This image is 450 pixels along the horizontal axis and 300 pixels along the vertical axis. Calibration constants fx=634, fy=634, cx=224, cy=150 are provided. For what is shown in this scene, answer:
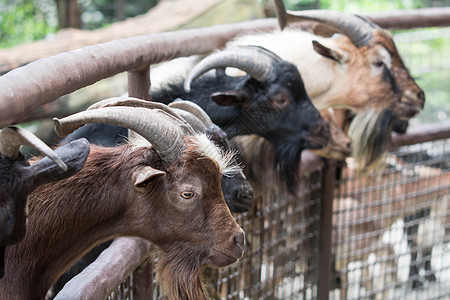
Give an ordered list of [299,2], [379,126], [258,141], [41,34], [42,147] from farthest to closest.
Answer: [299,2] < [41,34] < [379,126] < [258,141] < [42,147]

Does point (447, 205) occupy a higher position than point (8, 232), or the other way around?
point (8, 232)

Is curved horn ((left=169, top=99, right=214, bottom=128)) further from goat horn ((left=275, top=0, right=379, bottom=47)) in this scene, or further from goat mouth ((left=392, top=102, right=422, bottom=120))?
goat mouth ((left=392, top=102, right=422, bottom=120))

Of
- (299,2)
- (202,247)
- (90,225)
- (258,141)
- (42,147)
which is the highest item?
(42,147)

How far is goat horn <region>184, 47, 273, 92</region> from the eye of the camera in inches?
119

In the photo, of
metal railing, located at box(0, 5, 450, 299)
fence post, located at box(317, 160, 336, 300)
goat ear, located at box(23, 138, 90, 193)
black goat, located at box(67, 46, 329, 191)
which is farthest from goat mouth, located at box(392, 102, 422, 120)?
goat ear, located at box(23, 138, 90, 193)

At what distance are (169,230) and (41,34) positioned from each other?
8455 mm

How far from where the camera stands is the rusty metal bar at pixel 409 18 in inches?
175

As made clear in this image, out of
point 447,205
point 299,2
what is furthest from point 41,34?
point 447,205

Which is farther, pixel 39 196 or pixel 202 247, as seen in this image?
pixel 202 247

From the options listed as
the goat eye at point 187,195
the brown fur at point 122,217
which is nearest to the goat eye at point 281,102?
the brown fur at point 122,217

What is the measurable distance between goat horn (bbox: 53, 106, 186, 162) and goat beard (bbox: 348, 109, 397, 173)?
2229 millimetres

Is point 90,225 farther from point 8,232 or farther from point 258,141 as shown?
point 258,141

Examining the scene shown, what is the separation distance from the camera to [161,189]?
2.03 m

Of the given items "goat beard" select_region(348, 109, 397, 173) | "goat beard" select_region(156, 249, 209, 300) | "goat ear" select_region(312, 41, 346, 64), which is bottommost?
"goat beard" select_region(348, 109, 397, 173)
